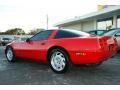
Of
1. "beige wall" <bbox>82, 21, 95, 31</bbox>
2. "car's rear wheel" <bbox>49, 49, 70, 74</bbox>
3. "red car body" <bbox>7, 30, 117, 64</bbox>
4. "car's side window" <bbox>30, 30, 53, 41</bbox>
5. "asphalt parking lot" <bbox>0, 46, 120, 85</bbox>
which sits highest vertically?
"beige wall" <bbox>82, 21, 95, 31</bbox>

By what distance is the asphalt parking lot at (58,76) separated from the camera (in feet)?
18.6

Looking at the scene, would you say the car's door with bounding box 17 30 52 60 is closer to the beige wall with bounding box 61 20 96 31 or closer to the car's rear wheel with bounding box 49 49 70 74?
the car's rear wheel with bounding box 49 49 70 74

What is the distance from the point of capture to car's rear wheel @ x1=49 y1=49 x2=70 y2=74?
655cm

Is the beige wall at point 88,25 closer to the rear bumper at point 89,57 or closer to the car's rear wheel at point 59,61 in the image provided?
the car's rear wheel at point 59,61

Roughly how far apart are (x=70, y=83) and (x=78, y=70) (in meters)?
1.64

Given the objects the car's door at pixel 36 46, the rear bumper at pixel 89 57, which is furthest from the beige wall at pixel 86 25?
the rear bumper at pixel 89 57

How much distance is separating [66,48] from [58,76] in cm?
78

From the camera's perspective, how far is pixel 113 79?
600 centimetres

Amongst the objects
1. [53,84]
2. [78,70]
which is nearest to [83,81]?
[53,84]

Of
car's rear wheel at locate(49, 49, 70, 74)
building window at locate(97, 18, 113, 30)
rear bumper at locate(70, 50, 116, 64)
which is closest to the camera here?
rear bumper at locate(70, 50, 116, 64)

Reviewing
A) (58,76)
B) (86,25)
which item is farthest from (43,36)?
(86,25)

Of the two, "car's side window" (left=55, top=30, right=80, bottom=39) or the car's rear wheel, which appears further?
"car's side window" (left=55, top=30, right=80, bottom=39)

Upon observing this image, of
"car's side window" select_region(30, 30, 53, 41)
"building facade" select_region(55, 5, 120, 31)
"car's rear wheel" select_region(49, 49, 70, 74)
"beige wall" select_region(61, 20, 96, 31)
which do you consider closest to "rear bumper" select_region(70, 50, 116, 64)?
"car's rear wheel" select_region(49, 49, 70, 74)

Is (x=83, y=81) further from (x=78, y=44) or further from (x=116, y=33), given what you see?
(x=116, y=33)
